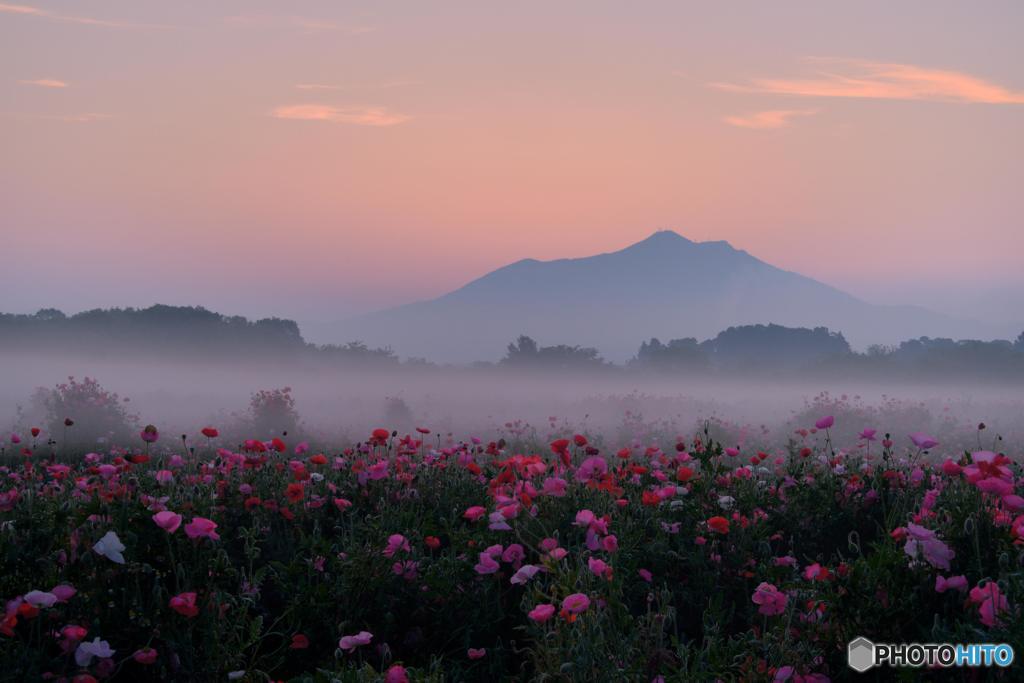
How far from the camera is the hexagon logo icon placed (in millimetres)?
3613

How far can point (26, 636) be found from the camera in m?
3.96

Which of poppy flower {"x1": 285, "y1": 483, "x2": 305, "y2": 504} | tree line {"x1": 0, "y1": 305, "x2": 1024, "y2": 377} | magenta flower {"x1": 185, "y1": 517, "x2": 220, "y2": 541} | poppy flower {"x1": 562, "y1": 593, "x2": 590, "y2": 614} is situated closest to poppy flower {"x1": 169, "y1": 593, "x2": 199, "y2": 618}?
magenta flower {"x1": 185, "y1": 517, "x2": 220, "y2": 541}

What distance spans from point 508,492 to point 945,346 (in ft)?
172

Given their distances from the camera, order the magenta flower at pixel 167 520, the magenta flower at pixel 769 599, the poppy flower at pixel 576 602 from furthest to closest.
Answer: the magenta flower at pixel 769 599, the magenta flower at pixel 167 520, the poppy flower at pixel 576 602

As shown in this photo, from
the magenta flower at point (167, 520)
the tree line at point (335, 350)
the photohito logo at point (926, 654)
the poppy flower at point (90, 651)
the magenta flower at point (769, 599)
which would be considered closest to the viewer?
the photohito logo at point (926, 654)

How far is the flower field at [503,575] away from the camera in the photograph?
3639 mm

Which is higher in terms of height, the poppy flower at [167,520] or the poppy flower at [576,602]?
the poppy flower at [167,520]

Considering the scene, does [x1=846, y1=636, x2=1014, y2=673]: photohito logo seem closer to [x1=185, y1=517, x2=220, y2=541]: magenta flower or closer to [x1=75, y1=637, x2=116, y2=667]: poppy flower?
[x1=185, y1=517, x2=220, y2=541]: magenta flower

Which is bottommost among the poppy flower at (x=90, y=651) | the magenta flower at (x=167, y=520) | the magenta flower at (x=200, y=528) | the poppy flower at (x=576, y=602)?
the poppy flower at (x=90, y=651)

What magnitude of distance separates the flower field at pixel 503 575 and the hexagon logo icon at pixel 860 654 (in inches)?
2.5

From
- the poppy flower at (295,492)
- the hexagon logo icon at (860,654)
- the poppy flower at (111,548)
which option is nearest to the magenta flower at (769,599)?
the hexagon logo icon at (860,654)

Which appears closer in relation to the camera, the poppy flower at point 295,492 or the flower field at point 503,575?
Answer: the flower field at point 503,575

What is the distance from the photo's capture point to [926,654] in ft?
11.0

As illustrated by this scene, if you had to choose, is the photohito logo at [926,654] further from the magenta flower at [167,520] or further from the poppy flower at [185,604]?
the magenta flower at [167,520]
